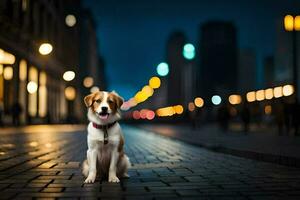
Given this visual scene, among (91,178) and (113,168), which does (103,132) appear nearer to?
(113,168)

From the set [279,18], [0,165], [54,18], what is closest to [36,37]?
[54,18]

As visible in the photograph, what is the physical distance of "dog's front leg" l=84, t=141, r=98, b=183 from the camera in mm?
6801

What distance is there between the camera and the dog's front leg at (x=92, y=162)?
680cm

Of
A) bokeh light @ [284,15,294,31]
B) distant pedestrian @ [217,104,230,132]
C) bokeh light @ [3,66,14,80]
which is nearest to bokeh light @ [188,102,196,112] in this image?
distant pedestrian @ [217,104,230,132]

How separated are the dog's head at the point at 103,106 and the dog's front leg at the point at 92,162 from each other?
0.38 m

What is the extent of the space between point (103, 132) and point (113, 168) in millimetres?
565

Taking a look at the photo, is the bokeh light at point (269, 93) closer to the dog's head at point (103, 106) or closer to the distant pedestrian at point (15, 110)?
the distant pedestrian at point (15, 110)

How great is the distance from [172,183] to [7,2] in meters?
31.2

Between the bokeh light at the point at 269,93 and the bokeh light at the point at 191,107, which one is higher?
the bokeh light at the point at 269,93

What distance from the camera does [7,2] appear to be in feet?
118

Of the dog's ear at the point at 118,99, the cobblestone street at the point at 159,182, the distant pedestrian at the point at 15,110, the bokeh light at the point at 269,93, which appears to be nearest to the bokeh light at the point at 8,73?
the distant pedestrian at the point at 15,110

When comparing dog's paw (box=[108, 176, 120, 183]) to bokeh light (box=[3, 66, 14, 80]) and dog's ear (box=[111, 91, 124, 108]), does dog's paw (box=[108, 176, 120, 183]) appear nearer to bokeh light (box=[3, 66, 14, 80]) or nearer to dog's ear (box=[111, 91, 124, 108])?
dog's ear (box=[111, 91, 124, 108])

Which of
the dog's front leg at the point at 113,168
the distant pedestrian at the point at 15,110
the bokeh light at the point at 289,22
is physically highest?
the bokeh light at the point at 289,22

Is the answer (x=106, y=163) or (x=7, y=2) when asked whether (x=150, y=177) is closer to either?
(x=106, y=163)
